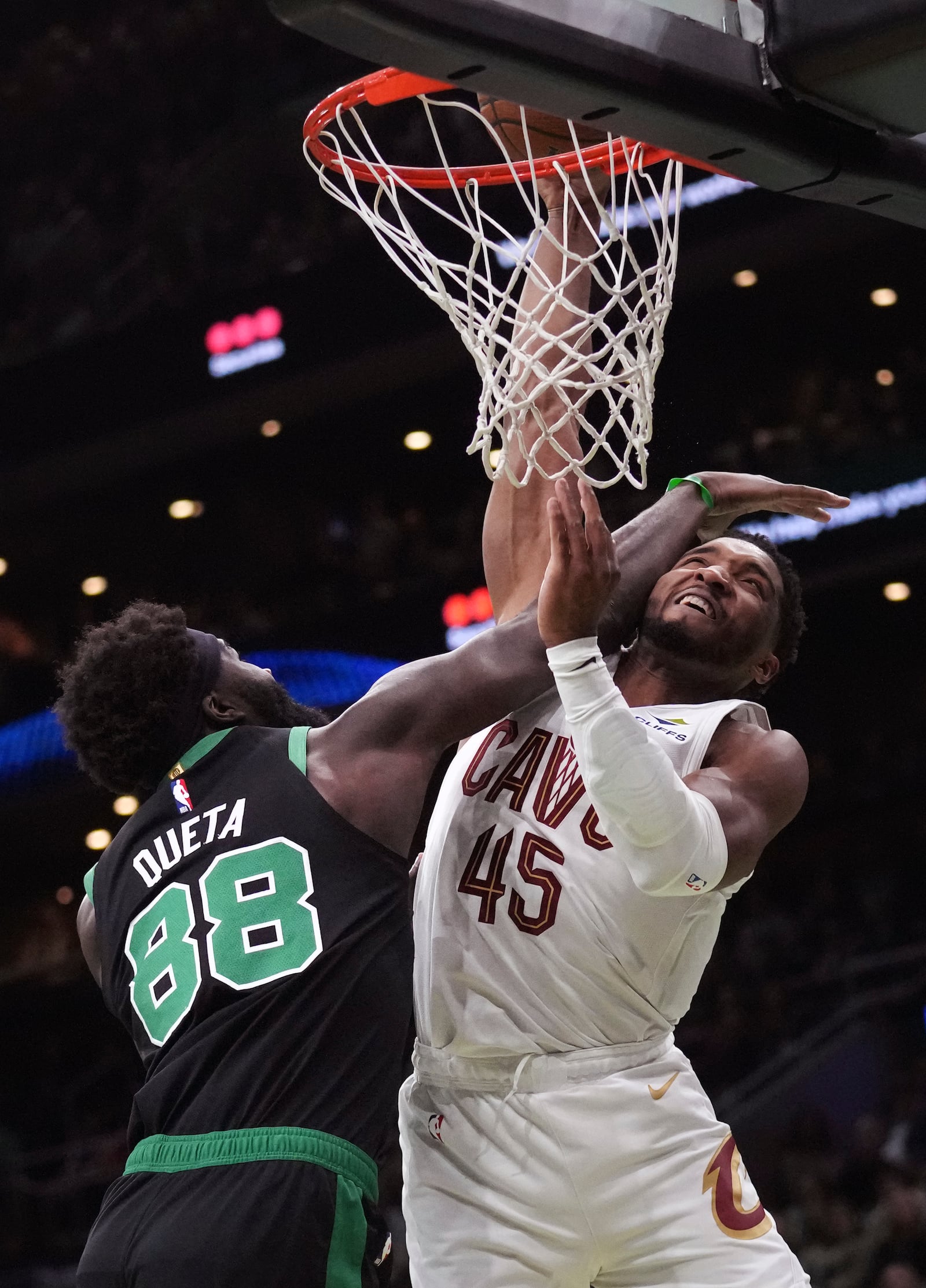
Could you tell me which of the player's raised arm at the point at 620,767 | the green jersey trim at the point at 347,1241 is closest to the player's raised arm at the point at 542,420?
the player's raised arm at the point at 620,767

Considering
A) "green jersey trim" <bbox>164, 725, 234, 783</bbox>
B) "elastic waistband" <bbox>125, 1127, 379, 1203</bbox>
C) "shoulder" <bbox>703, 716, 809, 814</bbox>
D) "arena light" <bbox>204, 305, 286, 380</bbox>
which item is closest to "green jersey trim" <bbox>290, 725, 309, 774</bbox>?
"green jersey trim" <bbox>164, 725, 234, 783</bbox>

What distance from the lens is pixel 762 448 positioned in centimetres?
1198

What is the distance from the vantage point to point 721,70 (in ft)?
9.07

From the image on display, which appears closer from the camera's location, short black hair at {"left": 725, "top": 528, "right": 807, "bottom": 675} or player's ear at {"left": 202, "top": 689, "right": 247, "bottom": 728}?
player's ear at {"left": 202, "top": 689, "right": 247, "bottom": 728}

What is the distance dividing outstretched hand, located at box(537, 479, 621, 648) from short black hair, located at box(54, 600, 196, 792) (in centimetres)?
74

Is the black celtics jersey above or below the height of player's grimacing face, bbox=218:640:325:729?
below

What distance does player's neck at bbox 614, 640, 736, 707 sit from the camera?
3596 millimetres

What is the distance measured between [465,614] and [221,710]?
9.65m

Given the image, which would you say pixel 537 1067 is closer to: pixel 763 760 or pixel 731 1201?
pixel 731 1201

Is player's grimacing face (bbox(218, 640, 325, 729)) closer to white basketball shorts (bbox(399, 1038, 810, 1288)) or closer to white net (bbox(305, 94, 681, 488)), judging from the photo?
white net (bbox(305, 94, 681, 488))

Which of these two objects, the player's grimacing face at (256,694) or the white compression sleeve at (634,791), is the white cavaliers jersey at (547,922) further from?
the player's grimacing face at (256,694)

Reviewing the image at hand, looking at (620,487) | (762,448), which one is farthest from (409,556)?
(762,448)

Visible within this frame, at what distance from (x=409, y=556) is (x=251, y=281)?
274cm

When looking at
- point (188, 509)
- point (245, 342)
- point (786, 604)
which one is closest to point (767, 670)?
point (786, 604)
